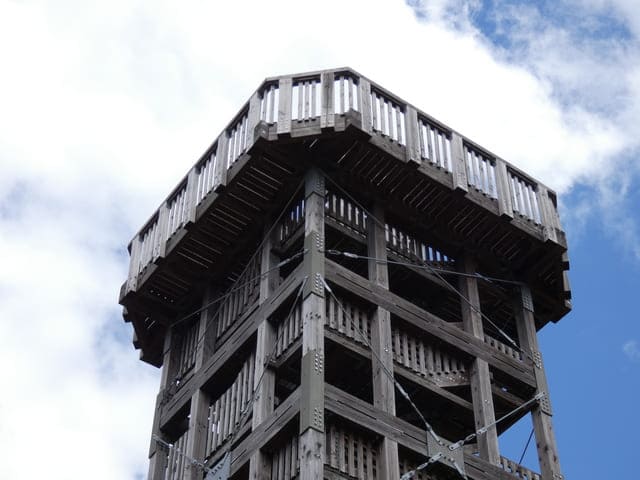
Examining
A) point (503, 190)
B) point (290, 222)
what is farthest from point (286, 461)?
point (503, 190)

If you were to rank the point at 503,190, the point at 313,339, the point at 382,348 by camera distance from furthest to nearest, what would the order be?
the point at 503,190 → the point at 382,348 → the point at 313,339

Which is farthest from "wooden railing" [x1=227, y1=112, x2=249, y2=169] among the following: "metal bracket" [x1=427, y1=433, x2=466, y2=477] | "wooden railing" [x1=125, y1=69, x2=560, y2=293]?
"metal bracket" [x1=427, y1=433, x2=466, y2=477]

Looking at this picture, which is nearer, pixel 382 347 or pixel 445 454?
pixel 445 454

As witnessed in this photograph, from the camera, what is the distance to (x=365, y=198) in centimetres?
2594

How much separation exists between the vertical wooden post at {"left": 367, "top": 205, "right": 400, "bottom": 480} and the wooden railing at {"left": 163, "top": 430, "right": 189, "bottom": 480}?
401 centimetres

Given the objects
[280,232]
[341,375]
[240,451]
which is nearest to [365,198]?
Result: [280,232]

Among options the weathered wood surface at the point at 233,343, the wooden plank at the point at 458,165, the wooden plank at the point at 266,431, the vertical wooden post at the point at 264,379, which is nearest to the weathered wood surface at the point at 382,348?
the wooden plank at the point at 458,165

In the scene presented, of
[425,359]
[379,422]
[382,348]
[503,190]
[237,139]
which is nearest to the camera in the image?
[379,422]

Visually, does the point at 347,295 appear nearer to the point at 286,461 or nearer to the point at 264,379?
the point at 264,379

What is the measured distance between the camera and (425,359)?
24.6m

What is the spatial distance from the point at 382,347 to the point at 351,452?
2.34 m

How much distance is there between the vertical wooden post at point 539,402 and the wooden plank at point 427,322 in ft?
0.99

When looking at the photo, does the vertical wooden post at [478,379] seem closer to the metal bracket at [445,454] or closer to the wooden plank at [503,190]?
the metal bracket at [445,454]

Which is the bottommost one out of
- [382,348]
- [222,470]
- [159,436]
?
[222,470]
